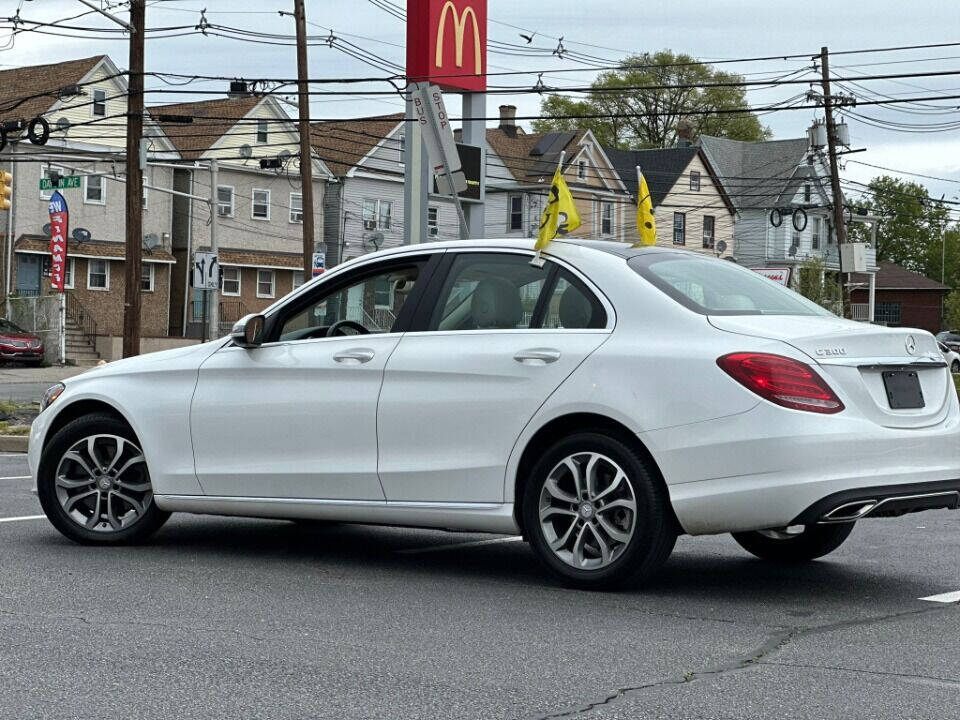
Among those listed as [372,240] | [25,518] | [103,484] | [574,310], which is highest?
[372,240]

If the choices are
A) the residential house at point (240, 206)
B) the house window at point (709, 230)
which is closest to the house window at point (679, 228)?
the house window at point (709, 230)

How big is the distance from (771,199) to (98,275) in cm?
3573

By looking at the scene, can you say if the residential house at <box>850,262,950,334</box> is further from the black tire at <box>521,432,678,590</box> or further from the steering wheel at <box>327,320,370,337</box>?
the black tire at <box>521,432,678,590</box>

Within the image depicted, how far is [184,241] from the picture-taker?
58188 millimetres

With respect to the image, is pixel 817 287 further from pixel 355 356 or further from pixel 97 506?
pixel 355 356

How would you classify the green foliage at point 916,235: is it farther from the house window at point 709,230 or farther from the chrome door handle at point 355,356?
the chrome door handle at point 355,356

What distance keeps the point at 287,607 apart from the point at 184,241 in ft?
174

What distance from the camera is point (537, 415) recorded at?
22.8 feet

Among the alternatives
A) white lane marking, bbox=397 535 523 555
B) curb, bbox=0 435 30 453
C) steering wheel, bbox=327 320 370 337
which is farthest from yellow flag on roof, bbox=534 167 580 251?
curb, bbox=0 435 30 453

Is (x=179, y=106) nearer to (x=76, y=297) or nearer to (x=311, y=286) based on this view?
(x=76, y=297)

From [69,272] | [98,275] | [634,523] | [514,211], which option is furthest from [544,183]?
[634,523]

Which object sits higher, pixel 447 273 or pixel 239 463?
pixel 447 273

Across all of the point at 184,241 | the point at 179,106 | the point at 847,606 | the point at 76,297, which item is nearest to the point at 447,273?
the point at 847,606

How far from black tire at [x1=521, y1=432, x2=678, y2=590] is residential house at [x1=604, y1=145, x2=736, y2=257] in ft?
214
